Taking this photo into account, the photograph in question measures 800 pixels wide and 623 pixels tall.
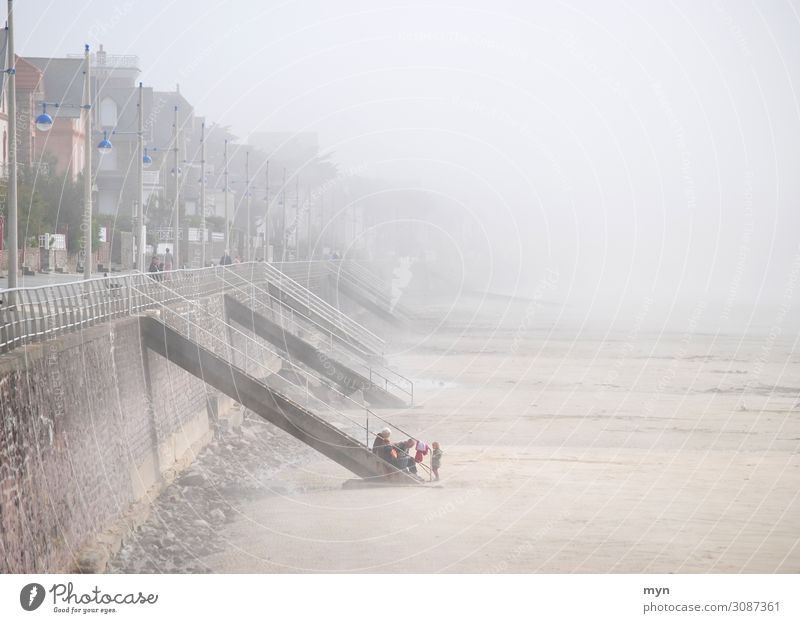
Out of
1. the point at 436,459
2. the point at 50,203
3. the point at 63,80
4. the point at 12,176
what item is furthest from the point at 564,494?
the point at 63,80

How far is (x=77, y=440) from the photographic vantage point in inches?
611

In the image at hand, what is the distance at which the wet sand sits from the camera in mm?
17125

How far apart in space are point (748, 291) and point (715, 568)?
421ft

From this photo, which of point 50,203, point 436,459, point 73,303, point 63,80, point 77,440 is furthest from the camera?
point 63,80

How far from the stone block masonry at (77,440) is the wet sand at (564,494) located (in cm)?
181

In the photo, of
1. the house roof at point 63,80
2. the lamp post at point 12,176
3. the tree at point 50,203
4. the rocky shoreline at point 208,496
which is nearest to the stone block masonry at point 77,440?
the rocky shoreline at point 208,496

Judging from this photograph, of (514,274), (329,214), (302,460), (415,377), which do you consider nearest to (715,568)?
(302,460)

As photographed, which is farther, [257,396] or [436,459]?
[257,396]

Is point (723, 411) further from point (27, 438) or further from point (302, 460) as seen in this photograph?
point (27, 438)

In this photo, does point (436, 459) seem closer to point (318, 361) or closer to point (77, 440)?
point (77, 440)

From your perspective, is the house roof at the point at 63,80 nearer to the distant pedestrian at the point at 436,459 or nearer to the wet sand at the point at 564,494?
the wet sand at the point at 564,494

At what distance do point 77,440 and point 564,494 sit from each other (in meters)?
9.08

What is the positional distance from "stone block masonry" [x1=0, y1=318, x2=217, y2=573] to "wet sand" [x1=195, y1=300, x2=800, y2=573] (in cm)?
181

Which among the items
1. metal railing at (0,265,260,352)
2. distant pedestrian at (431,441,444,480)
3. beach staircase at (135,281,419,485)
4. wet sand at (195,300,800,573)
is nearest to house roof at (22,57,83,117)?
wet sand at (195,300,800,573)
